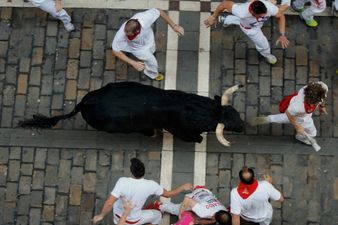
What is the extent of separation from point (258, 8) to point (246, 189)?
9.13 ft

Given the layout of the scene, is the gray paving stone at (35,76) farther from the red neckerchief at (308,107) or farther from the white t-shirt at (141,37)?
the red neckerchief at (308,107)

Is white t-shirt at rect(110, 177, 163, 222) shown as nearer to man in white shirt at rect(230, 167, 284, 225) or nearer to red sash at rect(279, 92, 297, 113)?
man in white shirt at rect(230, 167, 284, 225)

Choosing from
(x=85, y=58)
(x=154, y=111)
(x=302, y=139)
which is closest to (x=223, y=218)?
(x=154, y=111)

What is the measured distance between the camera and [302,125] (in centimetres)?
857

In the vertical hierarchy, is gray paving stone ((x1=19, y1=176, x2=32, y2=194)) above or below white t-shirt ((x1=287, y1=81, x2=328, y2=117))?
below

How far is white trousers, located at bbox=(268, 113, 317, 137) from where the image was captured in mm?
8430

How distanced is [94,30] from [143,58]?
1495 mm

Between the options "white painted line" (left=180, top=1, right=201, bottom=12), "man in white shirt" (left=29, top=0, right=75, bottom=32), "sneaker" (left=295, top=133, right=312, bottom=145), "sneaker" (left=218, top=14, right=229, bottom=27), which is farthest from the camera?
"white painted line" (left=180, top=1, right=201, bottom=12)

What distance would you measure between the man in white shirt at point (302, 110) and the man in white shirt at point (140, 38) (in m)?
2.00

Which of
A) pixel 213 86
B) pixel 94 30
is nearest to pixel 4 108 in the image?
pixel 94 30

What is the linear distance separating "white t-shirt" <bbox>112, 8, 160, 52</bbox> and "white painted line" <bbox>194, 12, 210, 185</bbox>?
1.22 meters

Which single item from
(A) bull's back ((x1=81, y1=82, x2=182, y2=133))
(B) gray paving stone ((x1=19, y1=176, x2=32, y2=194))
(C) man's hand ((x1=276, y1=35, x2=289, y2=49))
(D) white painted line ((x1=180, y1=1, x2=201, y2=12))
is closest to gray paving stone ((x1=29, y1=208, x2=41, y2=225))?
(B) gray paving stone ((x1=19, y1=176, x2=32, y2=194))

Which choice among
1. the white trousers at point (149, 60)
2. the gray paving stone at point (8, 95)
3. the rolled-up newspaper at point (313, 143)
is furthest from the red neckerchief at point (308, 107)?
the gray paving stone at point (8, 95)

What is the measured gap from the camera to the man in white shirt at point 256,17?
8.45 metres
